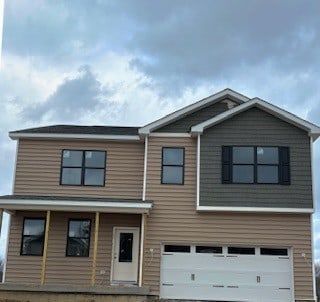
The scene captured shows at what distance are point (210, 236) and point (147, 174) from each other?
3.19 meters

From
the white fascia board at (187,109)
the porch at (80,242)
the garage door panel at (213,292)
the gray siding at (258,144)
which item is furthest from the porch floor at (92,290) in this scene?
the white fascia board at (187,109)

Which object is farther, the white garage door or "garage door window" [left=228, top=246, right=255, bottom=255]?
"garage door window" [left=228, top=246, right=255, bottom=255]

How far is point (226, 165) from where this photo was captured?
18.2 meters

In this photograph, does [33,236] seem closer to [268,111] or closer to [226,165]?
[226,165]

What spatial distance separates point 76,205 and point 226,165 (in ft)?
18.0

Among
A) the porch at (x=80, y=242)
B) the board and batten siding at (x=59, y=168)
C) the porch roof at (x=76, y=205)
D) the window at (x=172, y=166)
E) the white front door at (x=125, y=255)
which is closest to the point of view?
the porch roof at (x=76, y=205)

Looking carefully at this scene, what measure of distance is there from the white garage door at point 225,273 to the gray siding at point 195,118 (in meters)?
4.33

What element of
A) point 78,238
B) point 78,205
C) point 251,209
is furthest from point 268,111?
point 78,238

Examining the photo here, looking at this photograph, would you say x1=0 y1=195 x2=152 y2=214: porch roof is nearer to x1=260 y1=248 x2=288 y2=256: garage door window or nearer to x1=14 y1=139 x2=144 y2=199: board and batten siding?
x1=14 y1=139 x2=144 y2=199: board and batten siding

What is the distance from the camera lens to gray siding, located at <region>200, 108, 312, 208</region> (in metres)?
17.8

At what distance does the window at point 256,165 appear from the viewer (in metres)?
18.0

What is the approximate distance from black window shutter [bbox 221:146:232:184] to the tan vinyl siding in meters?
1.66

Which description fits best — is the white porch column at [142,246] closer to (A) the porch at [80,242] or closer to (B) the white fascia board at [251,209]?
(A) the porch at [80,242]

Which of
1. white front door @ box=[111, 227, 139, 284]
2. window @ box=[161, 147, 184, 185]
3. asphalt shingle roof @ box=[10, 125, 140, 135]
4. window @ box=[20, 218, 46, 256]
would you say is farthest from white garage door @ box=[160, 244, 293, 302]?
asphalt shingle roof @ box=[10, 125, 140, 135]
